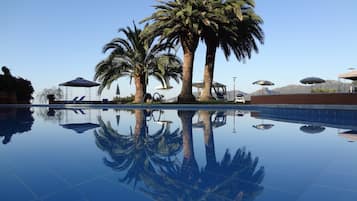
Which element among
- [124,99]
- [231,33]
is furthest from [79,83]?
[231,33]

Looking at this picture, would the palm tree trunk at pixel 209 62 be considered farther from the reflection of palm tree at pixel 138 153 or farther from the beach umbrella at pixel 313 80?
the reflection of palm tree at pixel 138 153

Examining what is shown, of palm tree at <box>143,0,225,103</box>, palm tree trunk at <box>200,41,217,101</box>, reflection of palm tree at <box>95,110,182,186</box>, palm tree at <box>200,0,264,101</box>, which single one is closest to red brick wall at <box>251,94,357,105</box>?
palm tree trunk at <box>200,41,217,101</box>

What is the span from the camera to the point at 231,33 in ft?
56.5

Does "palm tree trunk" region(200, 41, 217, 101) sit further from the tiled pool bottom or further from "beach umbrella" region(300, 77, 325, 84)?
the tiled pool bottom

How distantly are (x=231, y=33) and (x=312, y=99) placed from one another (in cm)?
693

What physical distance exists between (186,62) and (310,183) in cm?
1550

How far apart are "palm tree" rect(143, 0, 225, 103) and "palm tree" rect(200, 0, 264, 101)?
778 mm

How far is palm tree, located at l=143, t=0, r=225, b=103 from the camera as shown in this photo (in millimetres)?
16297

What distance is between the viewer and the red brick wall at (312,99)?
13.2 m

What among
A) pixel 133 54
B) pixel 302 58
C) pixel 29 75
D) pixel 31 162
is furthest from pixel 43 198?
pixel 29 75

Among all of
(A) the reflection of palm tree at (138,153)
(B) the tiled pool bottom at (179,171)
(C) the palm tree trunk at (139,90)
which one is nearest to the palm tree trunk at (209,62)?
(C) the palm tree trunk at (139,90)

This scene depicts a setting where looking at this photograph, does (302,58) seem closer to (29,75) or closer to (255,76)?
(255,76)

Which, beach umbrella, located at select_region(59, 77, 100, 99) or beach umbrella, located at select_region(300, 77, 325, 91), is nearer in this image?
beach umbrella, located at select_region(300, 77, 325, 91)

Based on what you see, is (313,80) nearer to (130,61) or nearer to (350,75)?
(350,75)
